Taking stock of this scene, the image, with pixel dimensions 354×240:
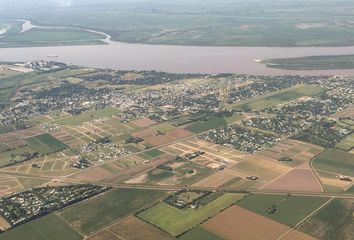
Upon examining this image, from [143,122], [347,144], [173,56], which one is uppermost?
[173,56]

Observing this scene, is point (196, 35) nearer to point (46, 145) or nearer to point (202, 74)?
point (202, 74)

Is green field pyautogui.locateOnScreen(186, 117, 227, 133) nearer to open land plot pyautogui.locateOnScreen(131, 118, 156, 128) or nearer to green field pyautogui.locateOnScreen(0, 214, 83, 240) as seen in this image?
open land plot pyautogui.locateOnScreen(131, 118, 156, 128)

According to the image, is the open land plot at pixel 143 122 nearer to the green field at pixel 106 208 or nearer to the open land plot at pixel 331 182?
the green field at pixel 106 208

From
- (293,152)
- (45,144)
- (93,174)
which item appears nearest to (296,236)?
(293,152)

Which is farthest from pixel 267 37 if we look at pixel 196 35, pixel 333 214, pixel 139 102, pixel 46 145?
pixel 333 214

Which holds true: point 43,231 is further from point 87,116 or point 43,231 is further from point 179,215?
point 87,116

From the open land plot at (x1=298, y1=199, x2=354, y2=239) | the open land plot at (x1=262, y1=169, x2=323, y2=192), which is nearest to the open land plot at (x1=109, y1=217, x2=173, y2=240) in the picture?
the open land plot at (x1=298, y1=199, x2=354, y2=239)
